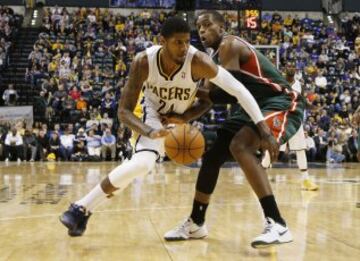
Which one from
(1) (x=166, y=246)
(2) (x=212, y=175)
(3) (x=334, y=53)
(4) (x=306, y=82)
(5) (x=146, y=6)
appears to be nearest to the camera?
(1) (x=166, y=246)

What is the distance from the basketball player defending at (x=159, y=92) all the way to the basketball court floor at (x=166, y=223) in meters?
0.37

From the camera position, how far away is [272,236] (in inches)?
146

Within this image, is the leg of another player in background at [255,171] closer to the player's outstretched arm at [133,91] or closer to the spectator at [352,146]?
the player's outstretched arm at [133,91]

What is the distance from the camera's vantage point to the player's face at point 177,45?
375 cm

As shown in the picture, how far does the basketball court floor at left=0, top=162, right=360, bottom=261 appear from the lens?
3701mm

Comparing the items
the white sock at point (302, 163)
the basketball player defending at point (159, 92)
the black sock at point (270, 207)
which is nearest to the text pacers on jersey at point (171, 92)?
the basketball player defending at point (159, 92)

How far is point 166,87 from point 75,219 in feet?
3.57

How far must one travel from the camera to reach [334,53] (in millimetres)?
21656

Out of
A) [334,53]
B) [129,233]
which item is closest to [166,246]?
[129,233]

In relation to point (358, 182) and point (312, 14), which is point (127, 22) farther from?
point (358, 182)

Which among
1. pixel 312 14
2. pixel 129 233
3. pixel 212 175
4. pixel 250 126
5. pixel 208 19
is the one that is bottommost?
pixel 129 233

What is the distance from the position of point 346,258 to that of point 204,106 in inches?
58.4

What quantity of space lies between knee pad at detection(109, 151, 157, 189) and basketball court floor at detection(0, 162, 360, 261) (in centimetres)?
44

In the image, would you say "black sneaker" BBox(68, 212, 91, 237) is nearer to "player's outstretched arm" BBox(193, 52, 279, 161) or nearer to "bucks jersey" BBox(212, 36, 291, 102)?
"player's outstretched arm" BBox(193, 52, 279, 161)
